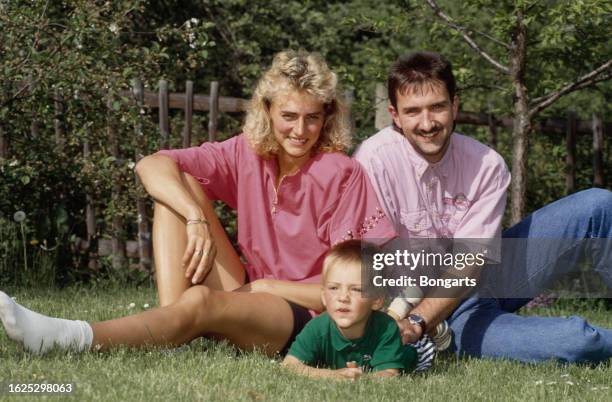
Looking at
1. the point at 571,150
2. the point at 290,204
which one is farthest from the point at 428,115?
the point at 571,150

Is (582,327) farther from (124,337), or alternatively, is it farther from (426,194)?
(124,337)

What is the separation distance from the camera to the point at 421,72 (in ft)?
14.8

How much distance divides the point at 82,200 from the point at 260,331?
3.36 m

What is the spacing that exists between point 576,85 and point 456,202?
2357 millimetres

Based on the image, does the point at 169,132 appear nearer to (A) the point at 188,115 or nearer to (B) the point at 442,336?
(A) the point at 188,115

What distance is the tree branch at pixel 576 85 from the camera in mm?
6547

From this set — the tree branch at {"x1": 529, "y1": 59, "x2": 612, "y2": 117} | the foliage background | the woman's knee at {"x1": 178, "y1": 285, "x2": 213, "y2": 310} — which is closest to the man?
the woman's knee at {"x1": 178, "y1": 285, "x2": 213, "y2": 310}

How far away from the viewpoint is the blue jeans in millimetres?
4508

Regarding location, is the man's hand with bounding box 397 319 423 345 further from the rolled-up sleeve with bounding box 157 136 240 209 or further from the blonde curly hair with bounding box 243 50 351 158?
the rolled-up sleeve with bounding box 157 136 240 209

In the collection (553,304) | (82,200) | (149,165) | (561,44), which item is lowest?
(553,304)

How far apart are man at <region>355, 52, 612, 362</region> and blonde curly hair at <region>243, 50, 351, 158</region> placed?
0.61ft

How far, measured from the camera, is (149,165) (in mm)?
4559

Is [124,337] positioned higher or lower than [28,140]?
lower

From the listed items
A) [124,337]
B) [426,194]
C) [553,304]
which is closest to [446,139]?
[426,194]
